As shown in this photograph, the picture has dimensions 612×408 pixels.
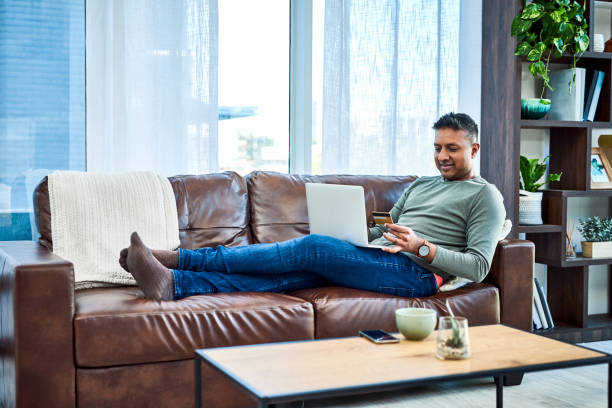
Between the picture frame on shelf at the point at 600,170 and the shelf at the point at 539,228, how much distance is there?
0.36 meters

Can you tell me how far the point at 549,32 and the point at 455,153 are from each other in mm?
957

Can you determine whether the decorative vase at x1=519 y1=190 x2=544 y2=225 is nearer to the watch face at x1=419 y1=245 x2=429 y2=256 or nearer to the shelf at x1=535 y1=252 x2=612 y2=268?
the shelf at x1=535 y1=252 x2=612 y2=268

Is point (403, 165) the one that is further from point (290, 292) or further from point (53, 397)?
point (53, 397)

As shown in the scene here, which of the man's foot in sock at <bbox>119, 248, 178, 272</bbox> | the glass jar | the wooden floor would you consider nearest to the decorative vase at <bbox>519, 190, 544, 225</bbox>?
the wooden floor

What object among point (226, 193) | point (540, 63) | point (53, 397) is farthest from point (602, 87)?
point (53, 397)

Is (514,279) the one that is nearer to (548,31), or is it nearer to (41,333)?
(548,31)

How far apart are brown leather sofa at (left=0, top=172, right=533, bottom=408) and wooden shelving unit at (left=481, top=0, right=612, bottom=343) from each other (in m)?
0.71

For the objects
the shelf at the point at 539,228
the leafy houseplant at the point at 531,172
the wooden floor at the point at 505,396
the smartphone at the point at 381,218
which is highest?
the leafy houseplant at the point at 531,172

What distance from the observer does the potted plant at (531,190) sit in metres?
3.49

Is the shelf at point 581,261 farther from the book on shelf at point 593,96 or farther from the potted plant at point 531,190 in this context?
the book on shelf at point 593,96

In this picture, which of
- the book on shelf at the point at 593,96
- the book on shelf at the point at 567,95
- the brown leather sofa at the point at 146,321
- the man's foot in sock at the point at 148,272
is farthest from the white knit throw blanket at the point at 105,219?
the book on shelf at the point at 593,96

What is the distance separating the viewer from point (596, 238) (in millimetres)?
3564

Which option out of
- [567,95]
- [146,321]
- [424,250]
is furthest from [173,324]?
[567,95]

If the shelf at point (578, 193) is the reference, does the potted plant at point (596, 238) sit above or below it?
below
